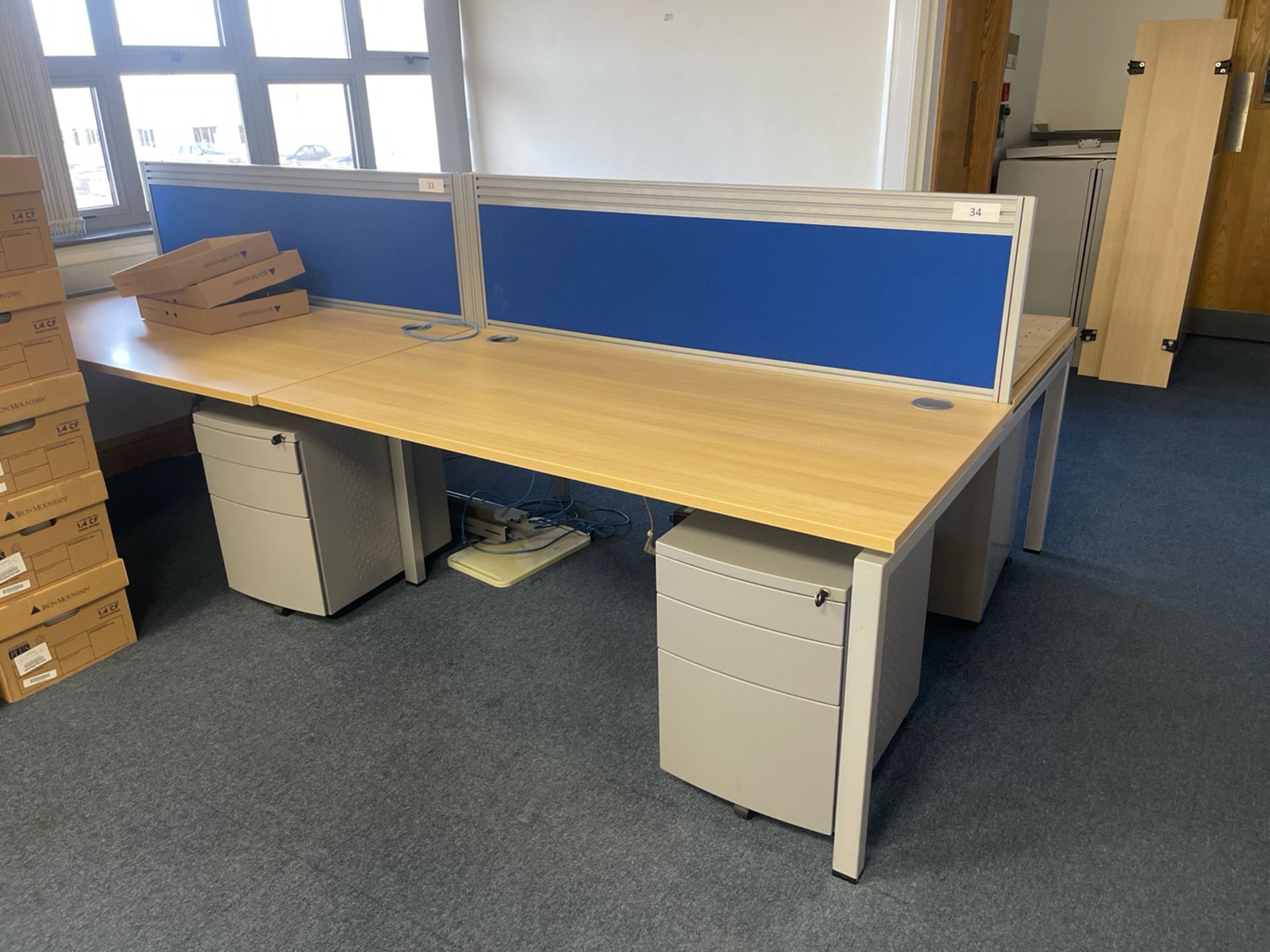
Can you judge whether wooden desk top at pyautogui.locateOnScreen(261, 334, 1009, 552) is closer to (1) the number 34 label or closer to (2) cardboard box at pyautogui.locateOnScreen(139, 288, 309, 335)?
(1) the number 34 label

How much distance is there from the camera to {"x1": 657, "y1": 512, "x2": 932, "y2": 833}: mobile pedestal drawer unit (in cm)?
155

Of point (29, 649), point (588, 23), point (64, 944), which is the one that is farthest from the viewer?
point (588, 23)

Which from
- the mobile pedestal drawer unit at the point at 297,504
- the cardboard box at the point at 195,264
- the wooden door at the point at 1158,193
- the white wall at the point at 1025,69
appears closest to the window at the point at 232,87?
the cardboard box at the point at 195,264

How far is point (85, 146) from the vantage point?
3.54 metres

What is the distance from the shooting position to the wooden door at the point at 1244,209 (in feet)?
15.3

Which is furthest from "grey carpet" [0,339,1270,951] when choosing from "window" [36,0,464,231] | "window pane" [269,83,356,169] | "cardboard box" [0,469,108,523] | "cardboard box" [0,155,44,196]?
"window pane" [269,83,356,169]

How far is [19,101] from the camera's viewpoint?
313 centimetres

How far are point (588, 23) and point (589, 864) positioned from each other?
13.2 ft

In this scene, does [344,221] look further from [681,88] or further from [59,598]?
[681,88]

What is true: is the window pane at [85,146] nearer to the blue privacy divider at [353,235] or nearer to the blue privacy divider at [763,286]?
the blue privacy divider at [353,235]

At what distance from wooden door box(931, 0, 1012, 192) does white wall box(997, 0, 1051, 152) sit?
31cm

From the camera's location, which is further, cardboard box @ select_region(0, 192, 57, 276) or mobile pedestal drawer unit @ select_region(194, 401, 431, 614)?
mobile pedestal drawer unit @ select_region(194, 401, 431, 614)

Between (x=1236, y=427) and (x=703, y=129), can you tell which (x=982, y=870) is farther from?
(x=703, y=129)

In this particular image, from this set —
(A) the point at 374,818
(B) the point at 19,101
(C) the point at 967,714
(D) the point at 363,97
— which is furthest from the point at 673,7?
(A) the point at 374,818
